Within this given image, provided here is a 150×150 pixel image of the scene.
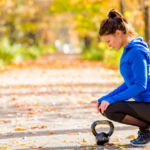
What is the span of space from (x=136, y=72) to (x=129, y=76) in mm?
203

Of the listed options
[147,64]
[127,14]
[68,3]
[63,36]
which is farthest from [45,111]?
[63,36]

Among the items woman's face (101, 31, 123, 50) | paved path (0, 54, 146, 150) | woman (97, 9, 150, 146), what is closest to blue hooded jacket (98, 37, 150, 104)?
woman (97, 9, 150, 146)

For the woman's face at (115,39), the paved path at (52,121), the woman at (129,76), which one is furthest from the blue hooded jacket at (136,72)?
the paved path at (52,121)

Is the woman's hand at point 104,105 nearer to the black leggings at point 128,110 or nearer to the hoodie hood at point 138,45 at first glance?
the black leggings at point 128,110

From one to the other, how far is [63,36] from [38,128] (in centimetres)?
10408

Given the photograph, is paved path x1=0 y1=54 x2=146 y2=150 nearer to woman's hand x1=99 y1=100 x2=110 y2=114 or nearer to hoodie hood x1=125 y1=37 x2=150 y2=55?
woman's hand x1=99 y1=100 x2=110 y2=114

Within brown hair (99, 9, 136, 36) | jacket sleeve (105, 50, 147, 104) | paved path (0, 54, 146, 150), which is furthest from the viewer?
paved path (0, 54, 146, 150)

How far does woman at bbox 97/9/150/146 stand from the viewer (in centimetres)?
434

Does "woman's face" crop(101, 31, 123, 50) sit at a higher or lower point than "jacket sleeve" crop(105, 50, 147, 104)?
higher

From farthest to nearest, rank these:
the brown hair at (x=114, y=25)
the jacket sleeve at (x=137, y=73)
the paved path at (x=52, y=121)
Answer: the paved path at (x=52, y=121), the brown hair at (x=114, y=25), the jacket sleeve at (x=137, y=73)

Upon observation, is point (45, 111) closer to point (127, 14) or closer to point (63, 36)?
point (127, 14)

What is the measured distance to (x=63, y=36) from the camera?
110 m

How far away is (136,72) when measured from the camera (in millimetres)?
4305

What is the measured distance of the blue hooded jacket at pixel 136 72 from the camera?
14.1 feet
